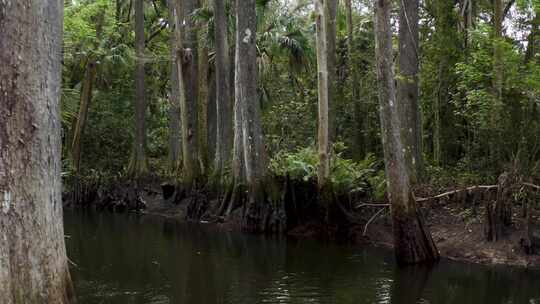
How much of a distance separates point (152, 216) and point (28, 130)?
16.1m

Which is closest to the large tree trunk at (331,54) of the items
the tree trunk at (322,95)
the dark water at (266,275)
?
the tree trunk at (322,95)

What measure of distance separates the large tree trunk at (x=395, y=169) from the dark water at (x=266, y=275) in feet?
1.38

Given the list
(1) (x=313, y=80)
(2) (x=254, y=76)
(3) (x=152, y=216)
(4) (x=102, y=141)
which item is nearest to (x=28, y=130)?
(2) (x=254, y=76)

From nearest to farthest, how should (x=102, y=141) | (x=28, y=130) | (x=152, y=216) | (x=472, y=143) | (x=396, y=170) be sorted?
(x=28, y=130) → (x=396, y=170) → (x=472, y=143) → (x=152, y=216) → (x=102, y=141)

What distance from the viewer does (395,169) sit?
10.0 meters

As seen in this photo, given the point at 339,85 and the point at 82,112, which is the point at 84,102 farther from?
the point at 339,85

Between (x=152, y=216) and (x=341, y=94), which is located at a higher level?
(x=341, y=94)

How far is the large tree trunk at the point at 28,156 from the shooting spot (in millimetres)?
3867

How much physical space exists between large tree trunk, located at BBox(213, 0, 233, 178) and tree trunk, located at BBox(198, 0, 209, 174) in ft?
5.18

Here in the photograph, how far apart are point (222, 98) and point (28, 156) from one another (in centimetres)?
1410

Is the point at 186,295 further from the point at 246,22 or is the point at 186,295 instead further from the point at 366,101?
the point at 366,101

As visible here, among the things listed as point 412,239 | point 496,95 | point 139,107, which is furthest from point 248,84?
point 139,107

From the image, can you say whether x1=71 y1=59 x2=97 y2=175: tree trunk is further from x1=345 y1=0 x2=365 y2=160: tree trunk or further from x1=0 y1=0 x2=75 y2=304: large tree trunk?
x1=0 y1=0 x2=75 y2=304: large tree trunk

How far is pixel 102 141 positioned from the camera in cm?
2625
